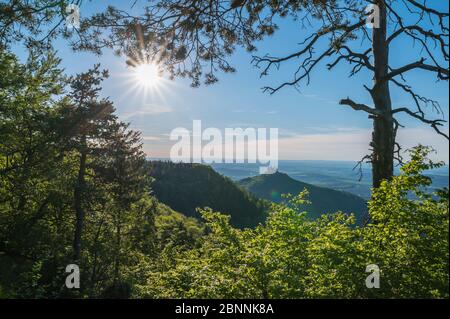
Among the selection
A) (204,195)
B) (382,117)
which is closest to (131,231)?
(382,117)

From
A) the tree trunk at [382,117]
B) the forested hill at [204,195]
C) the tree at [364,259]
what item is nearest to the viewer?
the tree at [364,259]

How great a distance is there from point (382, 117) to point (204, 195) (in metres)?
103

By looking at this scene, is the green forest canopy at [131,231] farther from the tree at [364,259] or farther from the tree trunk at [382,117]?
the tree trunk at [382,117]

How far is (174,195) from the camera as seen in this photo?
10725cm

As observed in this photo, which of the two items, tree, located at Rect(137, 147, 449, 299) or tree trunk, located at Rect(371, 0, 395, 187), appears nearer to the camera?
tree, located at Rect(137, 147, 449, 299)

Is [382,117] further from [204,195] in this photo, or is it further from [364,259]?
[204,195]

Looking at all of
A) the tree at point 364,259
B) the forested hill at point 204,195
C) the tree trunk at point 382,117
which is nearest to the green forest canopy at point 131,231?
the tree at point 364,259

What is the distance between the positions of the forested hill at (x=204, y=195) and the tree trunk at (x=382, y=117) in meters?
88.2

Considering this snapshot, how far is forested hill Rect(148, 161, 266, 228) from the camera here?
10250cm

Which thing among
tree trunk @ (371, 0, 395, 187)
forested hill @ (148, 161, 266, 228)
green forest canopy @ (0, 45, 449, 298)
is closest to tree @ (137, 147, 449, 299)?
green forest canopy @ (0, 45, 449, 298)

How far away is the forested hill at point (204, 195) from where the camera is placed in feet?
336

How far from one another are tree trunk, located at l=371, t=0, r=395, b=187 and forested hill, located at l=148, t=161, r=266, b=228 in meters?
88.2

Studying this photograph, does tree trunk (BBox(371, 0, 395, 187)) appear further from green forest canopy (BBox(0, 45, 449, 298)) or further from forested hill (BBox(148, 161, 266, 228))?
forested hill (BBox(148, 161, 266, 228))

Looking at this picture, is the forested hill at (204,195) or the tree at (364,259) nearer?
the tree at (364,259)
